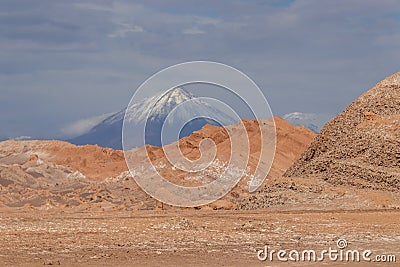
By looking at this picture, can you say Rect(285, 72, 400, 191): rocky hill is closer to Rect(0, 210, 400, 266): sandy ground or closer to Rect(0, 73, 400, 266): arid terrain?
Rect(0, 73, 400, 266): arid terrain

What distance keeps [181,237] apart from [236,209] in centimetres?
1684

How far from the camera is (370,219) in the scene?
31.7 m

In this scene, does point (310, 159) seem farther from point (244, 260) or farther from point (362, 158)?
point (244, 260)

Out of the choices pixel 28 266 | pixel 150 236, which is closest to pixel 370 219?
pixel 150 236

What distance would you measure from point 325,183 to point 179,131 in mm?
14755

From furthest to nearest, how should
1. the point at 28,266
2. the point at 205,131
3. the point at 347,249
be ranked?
the point at 205,131
the point at 347,249
the point at 28,266

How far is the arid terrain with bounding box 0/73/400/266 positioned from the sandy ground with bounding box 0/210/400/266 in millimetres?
38

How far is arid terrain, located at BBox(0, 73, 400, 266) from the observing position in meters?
21.5

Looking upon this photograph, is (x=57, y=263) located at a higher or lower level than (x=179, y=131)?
lower

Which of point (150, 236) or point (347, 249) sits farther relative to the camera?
point (150, 236)
